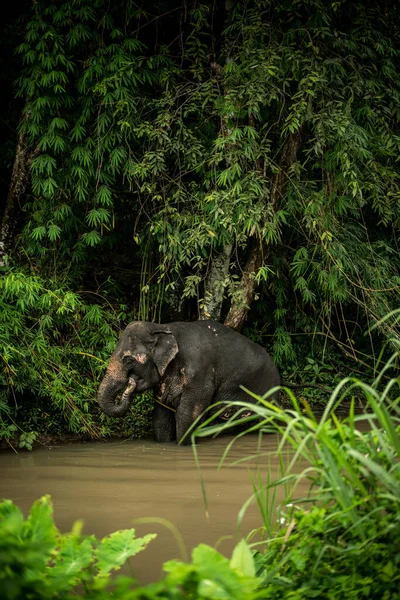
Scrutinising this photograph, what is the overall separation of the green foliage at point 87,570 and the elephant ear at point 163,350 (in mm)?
4572

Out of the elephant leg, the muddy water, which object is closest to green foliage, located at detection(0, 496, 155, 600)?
the muddy water

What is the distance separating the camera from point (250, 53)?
7.69 m

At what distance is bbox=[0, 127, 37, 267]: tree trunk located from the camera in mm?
8703

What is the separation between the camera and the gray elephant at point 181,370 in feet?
23.0

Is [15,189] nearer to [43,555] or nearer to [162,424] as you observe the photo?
[162,424]

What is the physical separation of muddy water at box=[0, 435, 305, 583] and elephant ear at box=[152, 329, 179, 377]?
695 millimetres

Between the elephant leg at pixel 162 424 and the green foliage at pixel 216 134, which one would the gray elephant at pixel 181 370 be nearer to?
the elephant leg at pixel 162 424

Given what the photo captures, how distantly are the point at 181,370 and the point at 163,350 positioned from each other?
326mm

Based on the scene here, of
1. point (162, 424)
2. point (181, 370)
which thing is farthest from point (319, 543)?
point (162, 424)

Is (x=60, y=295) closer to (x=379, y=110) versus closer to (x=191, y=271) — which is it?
(x=191, y=271)

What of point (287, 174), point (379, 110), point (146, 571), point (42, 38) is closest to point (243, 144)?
point (287, 174)

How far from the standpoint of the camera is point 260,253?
8.47 meters

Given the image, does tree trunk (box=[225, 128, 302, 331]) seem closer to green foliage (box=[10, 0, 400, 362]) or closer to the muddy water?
green foliage (box=[10, 0, 400, 362])

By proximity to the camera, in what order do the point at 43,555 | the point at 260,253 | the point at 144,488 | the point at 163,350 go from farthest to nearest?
1. the point at 260,253
2. the point at 163,350
3. the point at 144,488
4. the point at 43,555
